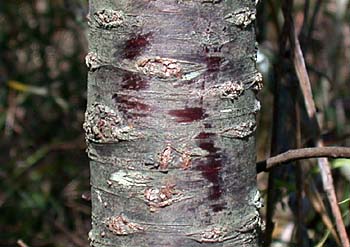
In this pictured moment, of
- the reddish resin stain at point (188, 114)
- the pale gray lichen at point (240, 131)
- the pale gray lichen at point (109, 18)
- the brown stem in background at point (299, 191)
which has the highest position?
the pale gray lichen at point (109, 18)

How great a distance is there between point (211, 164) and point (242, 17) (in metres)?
0.16

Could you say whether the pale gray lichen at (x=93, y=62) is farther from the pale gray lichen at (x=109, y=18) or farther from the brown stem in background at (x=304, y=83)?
the brown stem in background at (x=304, y=83)

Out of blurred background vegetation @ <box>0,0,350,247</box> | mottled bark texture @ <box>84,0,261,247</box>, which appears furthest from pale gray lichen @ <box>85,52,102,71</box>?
blurred background vegetation @ <box>0,0,350,247</box>

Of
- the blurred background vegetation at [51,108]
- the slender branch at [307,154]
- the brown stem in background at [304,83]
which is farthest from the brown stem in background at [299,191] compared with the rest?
the blurred background vegetation at [51,108]

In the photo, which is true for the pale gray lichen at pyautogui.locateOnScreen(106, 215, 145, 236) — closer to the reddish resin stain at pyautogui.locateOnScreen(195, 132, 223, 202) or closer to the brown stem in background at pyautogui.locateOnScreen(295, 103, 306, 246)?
the reddish resin stain at pyautogui.locateOnScreen(195, 132, 223, 202)

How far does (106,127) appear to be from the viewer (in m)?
0.97

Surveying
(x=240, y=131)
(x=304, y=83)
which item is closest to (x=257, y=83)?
(x=240, y=131)

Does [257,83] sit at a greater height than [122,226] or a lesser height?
greater

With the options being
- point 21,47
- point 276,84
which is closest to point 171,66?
point 276,84

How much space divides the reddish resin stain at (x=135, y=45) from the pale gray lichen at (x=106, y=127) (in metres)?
0.07

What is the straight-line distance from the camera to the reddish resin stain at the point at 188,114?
929mm

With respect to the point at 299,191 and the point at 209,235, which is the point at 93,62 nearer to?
the point at 209,235

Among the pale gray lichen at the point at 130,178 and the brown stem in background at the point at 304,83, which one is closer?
the pale gray lichen at the point at 130,178

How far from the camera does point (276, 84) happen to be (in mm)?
1562
